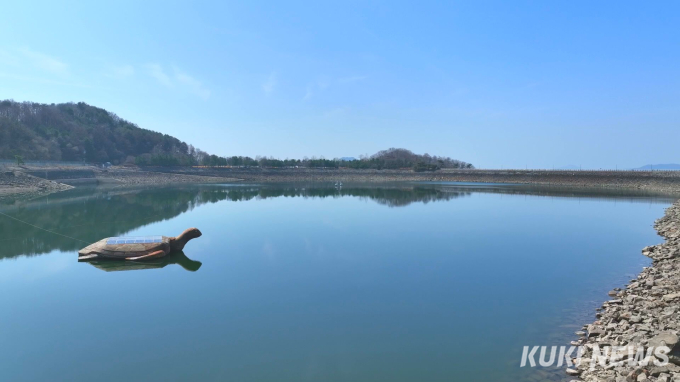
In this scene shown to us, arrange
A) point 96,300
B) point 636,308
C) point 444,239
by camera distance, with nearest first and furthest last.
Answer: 1. point 636,308
2. point 96,300
3. point 444,239

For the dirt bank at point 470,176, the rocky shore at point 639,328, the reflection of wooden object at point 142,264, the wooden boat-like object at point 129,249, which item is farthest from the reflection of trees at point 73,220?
the dirt bank at point 470,176

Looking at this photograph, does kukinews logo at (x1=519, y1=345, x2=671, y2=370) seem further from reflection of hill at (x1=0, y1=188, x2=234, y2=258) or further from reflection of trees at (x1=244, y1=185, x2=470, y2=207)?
reflection of trees at (x1=244, y1=185, x2=470, y2=207)

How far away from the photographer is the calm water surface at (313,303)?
627 centimetres

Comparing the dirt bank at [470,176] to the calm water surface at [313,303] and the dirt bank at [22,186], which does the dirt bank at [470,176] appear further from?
the calm water surface at [313,303]

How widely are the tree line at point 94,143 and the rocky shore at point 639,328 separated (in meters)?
68.6

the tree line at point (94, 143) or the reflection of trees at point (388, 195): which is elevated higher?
the tree line at point (94, 143)

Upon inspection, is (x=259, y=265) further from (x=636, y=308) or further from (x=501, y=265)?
(x=636, y=308)

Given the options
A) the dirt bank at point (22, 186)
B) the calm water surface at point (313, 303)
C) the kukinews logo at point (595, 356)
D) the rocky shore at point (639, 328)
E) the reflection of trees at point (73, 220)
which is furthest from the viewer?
the dirt bank at point (22, 186)

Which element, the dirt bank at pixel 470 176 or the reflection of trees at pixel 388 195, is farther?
the dirt bank at pixel 470 176

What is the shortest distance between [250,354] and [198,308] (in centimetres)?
279

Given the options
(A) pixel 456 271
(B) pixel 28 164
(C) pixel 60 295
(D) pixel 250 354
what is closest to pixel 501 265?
(A) pixel 456 271

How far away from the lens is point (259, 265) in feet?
41.2

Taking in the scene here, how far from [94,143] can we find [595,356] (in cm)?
9134

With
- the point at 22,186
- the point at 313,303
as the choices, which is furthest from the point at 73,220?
the point at 22,186
